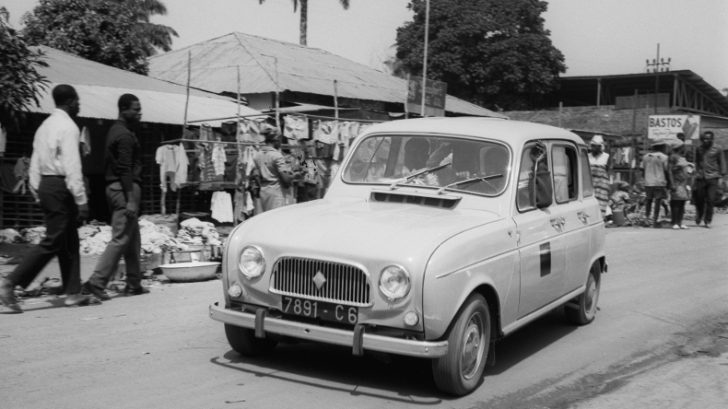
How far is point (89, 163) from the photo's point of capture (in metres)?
16.7

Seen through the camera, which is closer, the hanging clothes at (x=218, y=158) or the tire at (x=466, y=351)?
the tire at (x=466, y=351)

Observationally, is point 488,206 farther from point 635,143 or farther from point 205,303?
point 635,143

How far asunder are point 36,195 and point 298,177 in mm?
5774

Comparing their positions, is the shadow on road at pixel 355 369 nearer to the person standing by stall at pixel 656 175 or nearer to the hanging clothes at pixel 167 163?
the hanging clothes at pixel 167 163

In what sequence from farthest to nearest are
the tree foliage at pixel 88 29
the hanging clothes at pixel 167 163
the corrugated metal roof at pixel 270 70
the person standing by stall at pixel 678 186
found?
1. the corrugated metal roof at pixel 270 70
2. the tree foliage at pixel 88 29
3. the person standing by stall at pixel 678 186
4. the hanging clothes at pixel 167 163

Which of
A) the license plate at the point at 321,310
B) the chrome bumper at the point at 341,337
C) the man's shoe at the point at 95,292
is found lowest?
the man's shoe at the point at 95,292

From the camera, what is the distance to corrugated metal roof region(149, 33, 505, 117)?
23203 mm

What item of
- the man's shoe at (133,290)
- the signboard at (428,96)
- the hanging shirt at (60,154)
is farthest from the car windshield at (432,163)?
the signboard at (428,96)

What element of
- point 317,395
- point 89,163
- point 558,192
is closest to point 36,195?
point 317,395

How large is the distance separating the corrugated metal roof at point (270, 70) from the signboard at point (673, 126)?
7182 mm

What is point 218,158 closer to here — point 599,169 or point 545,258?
point 599,169

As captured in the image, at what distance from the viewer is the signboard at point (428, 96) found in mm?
17547

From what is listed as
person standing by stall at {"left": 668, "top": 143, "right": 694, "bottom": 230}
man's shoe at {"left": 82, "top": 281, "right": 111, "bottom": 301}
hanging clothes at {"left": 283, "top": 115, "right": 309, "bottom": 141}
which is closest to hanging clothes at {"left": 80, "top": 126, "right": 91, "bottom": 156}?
man's shoe at {"left": 82, "top": 281, "right": 111, "bottom": 301}

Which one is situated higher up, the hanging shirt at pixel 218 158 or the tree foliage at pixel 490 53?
the tree foliage at pixel 490 53
